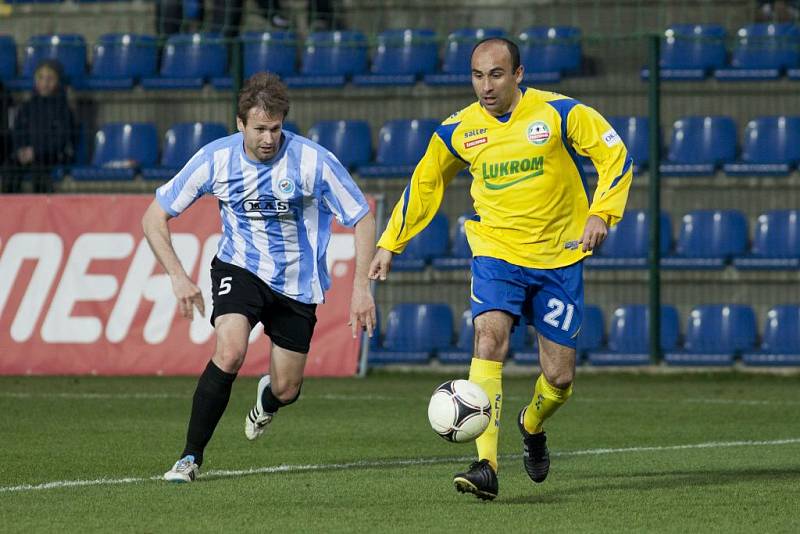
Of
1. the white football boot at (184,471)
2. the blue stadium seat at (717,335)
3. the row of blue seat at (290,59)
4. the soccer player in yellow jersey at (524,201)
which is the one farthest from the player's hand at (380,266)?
the row of blue seat at (290,59)

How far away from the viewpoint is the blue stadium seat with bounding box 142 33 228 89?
1762cm

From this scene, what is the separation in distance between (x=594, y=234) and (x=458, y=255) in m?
8.81

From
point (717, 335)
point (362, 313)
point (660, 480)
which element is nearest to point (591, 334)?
point (717, 335)

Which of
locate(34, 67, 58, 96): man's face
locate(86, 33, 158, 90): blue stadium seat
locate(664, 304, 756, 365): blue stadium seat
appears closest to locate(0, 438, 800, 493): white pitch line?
locate(664, 304, 756, 365): blue stadium seat

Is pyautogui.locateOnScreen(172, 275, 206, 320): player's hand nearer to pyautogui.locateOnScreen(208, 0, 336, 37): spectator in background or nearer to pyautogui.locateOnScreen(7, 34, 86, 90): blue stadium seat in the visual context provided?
pyautogui.locateOnScreen(7, 34, 86, 90): blue stadium seat

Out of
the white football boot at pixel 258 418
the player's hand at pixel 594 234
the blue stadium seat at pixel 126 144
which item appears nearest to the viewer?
the player's hand at pixel 594 234

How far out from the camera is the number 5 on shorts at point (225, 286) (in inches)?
307

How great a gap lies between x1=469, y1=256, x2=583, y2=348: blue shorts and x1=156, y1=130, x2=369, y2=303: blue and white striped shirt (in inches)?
34.3

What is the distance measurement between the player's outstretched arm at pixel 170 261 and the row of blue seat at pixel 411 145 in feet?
27.8

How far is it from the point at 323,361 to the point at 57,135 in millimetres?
3946

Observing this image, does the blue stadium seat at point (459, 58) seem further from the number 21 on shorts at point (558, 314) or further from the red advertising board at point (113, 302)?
the number 21 on shorts at point (558, 314)

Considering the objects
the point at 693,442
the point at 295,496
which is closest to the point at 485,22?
the point at 693,442

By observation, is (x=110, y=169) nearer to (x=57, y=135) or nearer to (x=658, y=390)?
(x=57, y=135)

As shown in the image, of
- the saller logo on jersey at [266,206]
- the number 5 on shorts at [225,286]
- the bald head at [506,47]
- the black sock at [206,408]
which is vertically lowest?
the black sock at [206,408]
